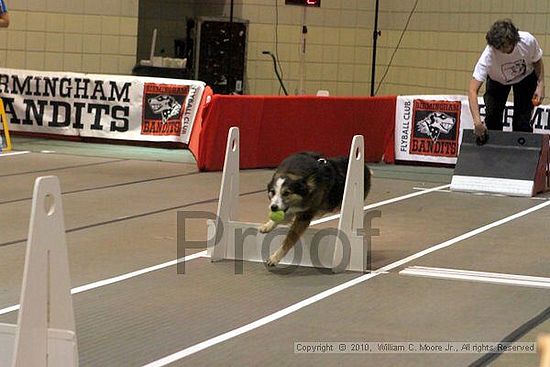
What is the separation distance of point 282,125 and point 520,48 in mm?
3116

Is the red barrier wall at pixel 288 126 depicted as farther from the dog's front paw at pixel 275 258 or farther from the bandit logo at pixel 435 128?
the dog's front paw at pixel 275 258

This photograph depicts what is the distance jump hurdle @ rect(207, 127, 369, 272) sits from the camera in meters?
6.43

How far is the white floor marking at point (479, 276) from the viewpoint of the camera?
6.24 metres

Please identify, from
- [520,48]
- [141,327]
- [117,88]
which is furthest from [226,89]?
[141,327]

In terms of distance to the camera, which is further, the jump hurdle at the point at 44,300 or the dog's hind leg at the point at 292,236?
the dog's hind leg at the point at 292,236

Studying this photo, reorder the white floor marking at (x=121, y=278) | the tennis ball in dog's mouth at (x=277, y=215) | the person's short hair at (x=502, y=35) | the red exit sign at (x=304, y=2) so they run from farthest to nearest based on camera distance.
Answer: the red exit sign at (x=304, y=2) < the person's short hair at (x=502, y=35) < the tennis ball in dog's mouth at (x=277, y=215) < the white floor marking at (x=121, y=278)

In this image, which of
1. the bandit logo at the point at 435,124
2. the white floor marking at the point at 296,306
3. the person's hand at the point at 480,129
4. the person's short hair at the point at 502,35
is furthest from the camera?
the bandit logo at the point at 435,124

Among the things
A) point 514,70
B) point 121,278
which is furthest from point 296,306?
point 514,70

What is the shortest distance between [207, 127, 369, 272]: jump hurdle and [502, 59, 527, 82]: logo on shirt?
3.76 metres

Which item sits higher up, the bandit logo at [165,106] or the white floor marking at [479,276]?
the bandit logo at [165,106]

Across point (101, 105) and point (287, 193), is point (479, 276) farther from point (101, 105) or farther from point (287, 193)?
point (101, 105)

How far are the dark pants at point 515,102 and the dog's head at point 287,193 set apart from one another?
4540mm

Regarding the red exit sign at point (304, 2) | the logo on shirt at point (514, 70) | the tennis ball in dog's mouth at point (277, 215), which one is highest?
the red exit sign at point (304, 2)

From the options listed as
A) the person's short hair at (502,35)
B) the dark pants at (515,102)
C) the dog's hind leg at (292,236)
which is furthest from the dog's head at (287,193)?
the dark pants at (515,102)
